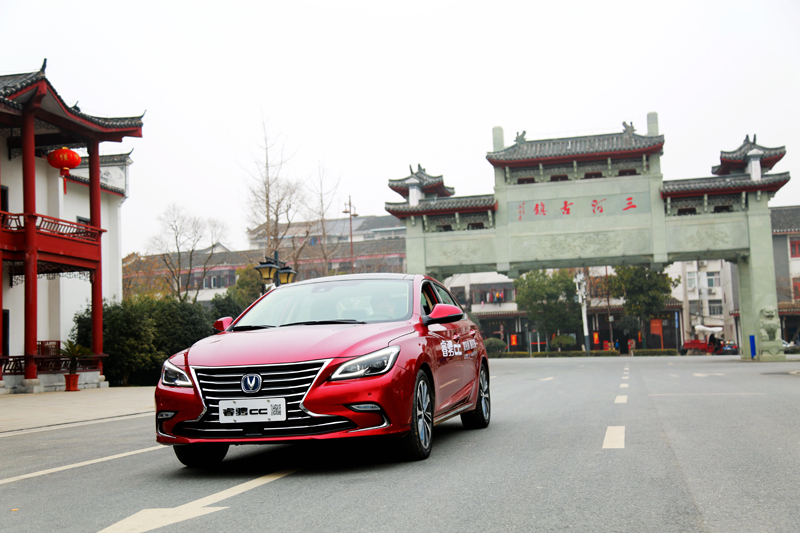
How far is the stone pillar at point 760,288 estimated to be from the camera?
1439 inches

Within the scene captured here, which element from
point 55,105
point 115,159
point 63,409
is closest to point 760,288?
point 115,159

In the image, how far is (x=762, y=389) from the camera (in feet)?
48.3

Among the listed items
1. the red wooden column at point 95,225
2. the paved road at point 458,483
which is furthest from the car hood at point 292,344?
the red wooden column at point 95,225

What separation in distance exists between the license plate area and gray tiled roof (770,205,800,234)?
6462 cm

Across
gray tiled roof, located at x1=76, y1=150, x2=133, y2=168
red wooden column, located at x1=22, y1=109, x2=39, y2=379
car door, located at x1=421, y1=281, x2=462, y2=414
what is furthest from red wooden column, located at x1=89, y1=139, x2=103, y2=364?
car door, located at x1=421, y1=281, x2=462, y2=414

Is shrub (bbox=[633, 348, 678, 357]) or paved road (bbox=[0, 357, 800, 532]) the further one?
shrub (bbox=[633, 348, 678, 357])

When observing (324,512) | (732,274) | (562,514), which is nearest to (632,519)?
(562,514)

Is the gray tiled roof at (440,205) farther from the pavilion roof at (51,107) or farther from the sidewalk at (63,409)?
the sidewalk at (63,409)

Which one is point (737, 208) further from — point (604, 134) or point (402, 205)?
point (402, 205)

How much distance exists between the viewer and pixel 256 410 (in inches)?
210

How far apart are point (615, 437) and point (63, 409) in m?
11.3

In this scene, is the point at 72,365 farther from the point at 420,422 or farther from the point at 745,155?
the point at 745,155

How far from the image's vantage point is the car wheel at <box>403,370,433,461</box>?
19.3 ft

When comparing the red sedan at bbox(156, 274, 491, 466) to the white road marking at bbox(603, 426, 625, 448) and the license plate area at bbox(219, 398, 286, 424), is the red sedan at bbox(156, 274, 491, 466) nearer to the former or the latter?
the license plate area at bbox(219, 398, 286, 424)
